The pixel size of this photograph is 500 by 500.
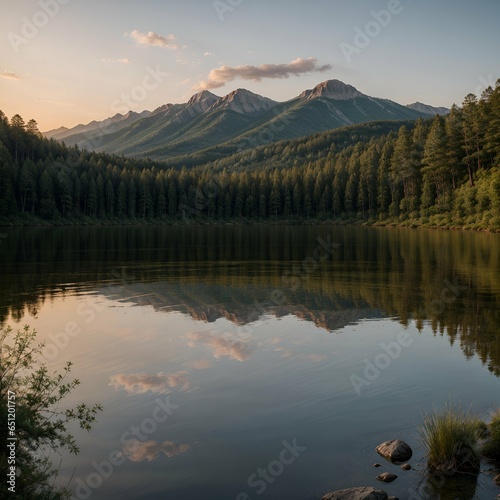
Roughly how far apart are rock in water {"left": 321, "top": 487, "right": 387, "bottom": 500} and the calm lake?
1.68 ft

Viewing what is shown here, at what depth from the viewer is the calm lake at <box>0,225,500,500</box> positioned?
1200 centimetres

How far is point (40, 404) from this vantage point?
35.1ft

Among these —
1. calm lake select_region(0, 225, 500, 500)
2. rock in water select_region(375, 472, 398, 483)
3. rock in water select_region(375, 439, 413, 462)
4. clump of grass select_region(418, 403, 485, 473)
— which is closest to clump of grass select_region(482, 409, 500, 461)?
clump of grass select_region(418, 403, 485, 473)

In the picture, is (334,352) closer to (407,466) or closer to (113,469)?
(407,466)

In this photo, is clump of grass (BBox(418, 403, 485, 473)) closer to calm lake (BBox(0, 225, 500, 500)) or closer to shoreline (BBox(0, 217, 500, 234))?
calm lake (BBox(0, 225, 500, 500))

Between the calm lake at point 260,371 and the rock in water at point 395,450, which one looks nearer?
the calm lake at point 260,371

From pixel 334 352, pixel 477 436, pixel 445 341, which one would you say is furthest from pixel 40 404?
pixel 445 341

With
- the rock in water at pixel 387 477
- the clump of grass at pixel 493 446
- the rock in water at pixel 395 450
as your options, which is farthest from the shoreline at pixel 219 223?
the rock in water at pixel 387 477

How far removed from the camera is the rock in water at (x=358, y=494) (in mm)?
10484

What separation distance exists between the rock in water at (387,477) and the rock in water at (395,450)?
A: 83 centimetres

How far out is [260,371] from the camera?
1952cm

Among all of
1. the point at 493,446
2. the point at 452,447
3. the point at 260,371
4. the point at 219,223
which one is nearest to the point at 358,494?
the point at 452,447

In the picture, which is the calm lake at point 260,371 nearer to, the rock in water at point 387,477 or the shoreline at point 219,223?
the rock in water at point 387,477

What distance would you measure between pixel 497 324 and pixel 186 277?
2557 centimetres
